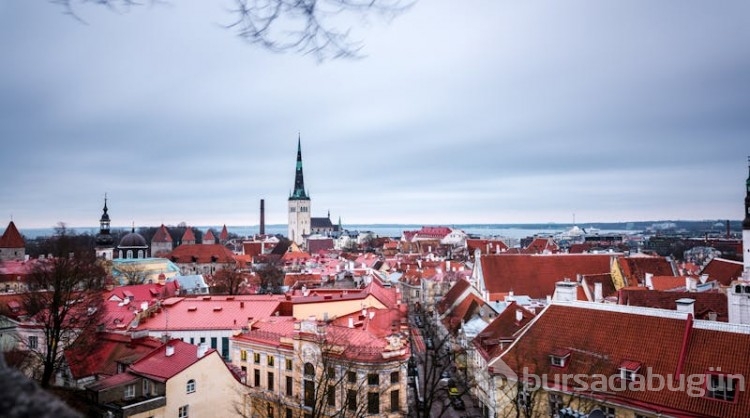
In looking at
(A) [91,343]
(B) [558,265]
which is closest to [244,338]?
(A) [91,343]

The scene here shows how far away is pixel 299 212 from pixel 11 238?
8213 cm

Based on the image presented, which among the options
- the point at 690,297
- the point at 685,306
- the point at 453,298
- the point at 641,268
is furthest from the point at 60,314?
the point at 641,268

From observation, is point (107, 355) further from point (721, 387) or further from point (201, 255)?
point (201, 255)

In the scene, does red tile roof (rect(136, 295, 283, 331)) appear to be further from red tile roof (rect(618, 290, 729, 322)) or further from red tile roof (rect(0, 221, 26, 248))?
red tile roof (rect(0, 221, 26, 248))

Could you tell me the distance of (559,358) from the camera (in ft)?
61.6

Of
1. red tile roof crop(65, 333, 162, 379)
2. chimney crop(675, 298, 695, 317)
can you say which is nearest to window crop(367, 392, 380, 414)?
red tile roof crop(65, 333, 162, 379)

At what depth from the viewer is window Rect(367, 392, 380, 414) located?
21359 millimetres

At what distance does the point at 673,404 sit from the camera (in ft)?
51.1

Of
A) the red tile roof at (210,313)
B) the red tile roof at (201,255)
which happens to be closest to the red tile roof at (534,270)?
the red tile roof at (210,313)

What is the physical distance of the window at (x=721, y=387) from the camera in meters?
15.1

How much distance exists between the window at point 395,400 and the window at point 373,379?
2.90 feet

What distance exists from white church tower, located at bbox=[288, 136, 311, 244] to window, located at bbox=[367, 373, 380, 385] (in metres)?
131

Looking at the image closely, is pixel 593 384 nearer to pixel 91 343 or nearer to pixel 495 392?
pixel 495 392

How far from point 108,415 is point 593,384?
53.7 feet
